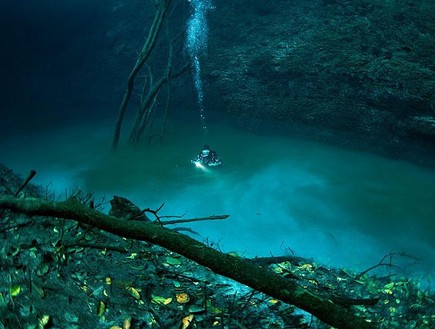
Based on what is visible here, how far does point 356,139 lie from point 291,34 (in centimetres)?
487

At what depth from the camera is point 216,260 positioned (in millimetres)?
1933

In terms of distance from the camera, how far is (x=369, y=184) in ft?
30.2

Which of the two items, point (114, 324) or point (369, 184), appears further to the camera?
point (369, 184)

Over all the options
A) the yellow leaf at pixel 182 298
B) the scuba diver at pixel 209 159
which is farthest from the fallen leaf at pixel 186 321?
the scuba diver at pixel 209 159

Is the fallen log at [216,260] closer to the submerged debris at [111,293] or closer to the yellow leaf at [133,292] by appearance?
the submerged debris at [111,293]

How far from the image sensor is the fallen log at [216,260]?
5.67 feet

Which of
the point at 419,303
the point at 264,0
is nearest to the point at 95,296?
the point at 419,303

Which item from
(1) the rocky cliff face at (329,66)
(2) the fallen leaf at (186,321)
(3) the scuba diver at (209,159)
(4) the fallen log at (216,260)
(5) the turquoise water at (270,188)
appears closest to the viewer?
(4) the fallen log at (216,260)

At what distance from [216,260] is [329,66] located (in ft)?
37.3

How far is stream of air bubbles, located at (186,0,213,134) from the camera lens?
48.5ft

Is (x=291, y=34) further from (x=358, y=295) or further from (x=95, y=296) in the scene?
(x=95, y=296)

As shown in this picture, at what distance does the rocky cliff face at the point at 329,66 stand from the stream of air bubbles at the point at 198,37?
0.43 metres

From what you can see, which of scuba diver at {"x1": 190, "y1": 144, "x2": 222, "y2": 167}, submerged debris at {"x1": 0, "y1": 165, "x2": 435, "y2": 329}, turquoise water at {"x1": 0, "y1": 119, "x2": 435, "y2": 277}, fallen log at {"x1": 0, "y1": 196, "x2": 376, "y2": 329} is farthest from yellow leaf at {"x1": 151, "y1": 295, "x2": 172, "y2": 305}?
scuba diver at {"x1": 190, "y1": 144, "x2": 222, "y2": 167}

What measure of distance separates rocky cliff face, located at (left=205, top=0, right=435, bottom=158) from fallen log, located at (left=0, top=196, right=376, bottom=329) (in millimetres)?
10240
